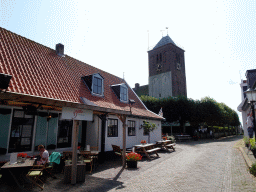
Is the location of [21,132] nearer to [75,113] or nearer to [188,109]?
[75,113]

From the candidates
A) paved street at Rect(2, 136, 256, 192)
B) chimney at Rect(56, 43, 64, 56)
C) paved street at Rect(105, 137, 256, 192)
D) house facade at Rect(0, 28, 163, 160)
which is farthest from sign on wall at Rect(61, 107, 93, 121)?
chimney at Rect(56, 43, 64, 56)

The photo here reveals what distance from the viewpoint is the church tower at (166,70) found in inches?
1571

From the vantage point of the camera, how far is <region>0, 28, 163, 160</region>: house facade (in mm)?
6959

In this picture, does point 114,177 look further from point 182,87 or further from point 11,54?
point 182,87

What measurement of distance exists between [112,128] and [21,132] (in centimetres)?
570

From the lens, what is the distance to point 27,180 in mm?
6012

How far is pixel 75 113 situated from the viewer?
6465mm

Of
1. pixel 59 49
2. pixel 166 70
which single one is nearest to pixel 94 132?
pixel 59 49

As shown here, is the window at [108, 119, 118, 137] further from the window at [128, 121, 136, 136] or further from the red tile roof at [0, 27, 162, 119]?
the window at [128, 121, 136, 136]

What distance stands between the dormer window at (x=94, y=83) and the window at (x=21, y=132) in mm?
4236

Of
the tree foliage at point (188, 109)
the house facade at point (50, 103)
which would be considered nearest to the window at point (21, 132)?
the house facade at point (50, 103)

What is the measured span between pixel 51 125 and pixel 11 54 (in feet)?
13.8

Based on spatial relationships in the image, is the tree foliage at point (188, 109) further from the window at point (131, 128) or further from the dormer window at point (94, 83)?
the dormer window at point (94, 83)

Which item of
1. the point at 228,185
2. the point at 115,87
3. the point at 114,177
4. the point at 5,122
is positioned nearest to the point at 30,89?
the point at 5,122
